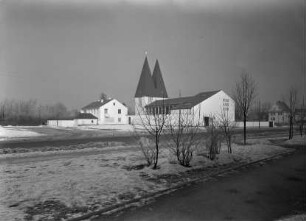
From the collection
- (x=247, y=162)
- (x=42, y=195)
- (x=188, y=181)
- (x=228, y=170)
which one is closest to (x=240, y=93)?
(x=247, y=162)

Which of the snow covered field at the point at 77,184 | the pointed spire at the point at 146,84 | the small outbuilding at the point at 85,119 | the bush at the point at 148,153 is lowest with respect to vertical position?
the snow covered field at the point at 77,184

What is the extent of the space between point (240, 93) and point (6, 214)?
54.1 ft

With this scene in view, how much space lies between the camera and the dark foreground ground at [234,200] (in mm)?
5602

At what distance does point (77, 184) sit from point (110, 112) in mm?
61414

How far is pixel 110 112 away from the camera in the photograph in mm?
68500

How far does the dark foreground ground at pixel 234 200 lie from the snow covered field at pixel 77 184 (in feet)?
2.65

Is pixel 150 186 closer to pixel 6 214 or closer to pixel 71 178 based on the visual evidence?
pixel 71 178

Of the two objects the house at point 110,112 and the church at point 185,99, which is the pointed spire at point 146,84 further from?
Answer: the house at point 110,112

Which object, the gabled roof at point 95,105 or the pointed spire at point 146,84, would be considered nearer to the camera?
the pointed spire at point 146,84

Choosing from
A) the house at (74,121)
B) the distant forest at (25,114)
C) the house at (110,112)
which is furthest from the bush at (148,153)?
the house at (110,112)

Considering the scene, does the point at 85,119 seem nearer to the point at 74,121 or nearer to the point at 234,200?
Result: the point at 74,121

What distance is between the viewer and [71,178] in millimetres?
8414

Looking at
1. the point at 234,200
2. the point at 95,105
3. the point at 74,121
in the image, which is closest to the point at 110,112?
the point at 95,105

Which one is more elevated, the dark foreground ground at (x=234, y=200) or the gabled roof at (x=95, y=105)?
the gabled roof at (x=95, y=105)
